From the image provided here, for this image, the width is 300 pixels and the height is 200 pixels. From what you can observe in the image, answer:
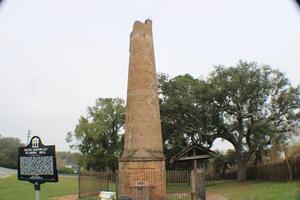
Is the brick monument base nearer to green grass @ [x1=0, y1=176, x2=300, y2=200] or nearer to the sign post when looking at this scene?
green grass @ [x1=0, y1=176, x2=300, y2=200]

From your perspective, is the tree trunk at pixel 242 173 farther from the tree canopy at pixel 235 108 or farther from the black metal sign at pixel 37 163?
the black metal sign at pixel 37 163

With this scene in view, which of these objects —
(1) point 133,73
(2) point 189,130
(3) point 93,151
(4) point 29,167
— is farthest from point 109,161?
(4) point 29,167

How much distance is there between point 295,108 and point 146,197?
19598mm

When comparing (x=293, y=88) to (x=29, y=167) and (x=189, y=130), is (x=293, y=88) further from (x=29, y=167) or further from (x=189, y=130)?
(x=29, y=167)

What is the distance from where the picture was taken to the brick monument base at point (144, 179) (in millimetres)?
20969

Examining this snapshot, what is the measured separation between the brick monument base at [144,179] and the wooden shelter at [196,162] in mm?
3623

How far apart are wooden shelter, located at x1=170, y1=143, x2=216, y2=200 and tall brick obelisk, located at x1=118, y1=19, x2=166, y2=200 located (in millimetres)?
3687

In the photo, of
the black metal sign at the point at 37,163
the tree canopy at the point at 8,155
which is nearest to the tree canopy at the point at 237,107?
the black metal sign at the point at 37,163

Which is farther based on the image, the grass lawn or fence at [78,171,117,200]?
fence at [78,171,117,200]

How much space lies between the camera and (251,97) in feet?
109

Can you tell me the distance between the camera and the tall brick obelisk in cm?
2122

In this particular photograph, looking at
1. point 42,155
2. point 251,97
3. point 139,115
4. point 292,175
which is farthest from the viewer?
point 251,97

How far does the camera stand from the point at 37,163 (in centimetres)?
875

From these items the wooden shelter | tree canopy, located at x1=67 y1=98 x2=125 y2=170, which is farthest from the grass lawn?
tree canopy, located at x1=67 y1=98 x2=125 y2=170
